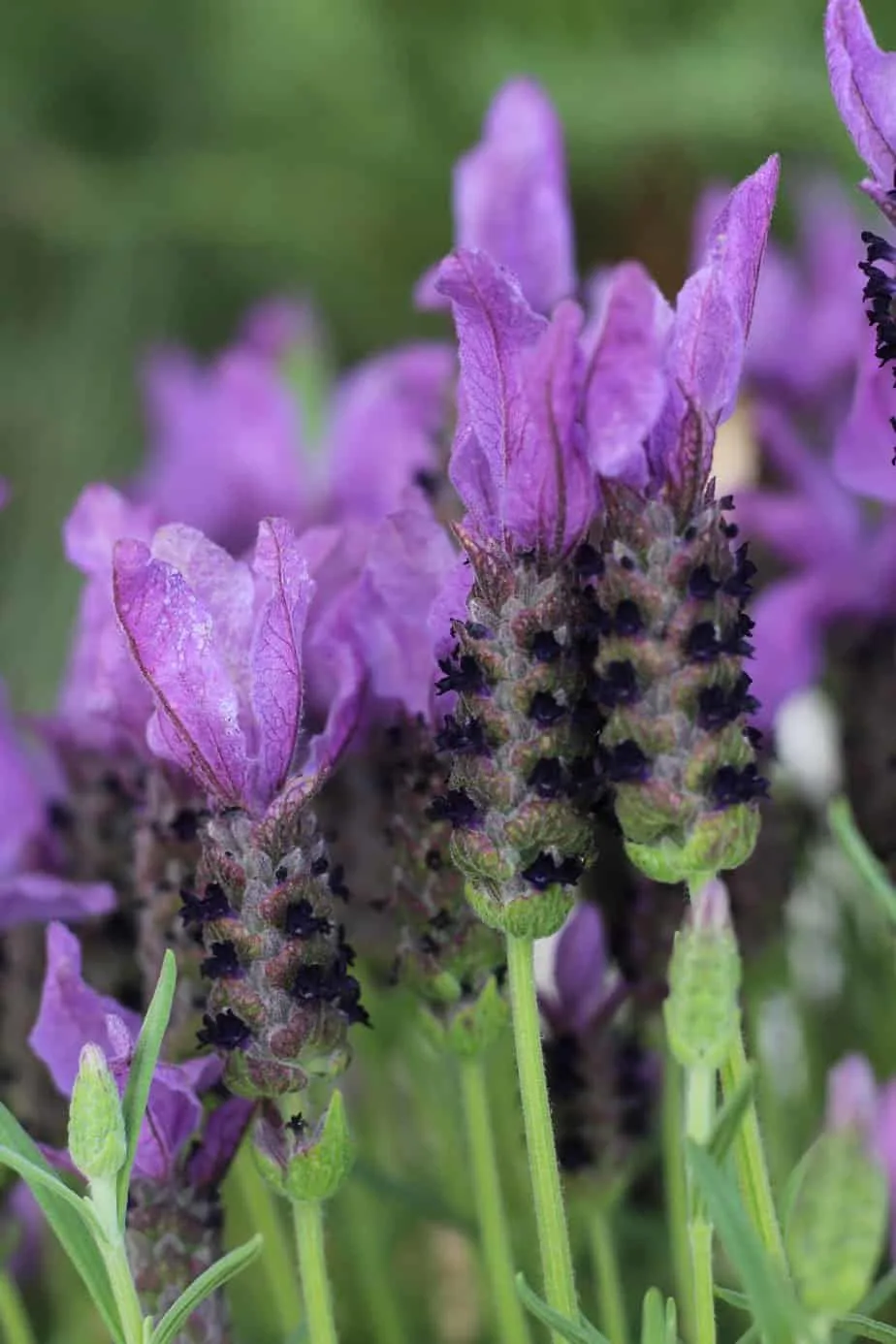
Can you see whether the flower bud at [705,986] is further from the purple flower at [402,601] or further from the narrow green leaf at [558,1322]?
the purple flower at [402,601]

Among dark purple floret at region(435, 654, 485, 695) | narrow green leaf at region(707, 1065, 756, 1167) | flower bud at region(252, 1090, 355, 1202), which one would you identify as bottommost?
narrow green leaf at region(707, 1065, 756, 1167)

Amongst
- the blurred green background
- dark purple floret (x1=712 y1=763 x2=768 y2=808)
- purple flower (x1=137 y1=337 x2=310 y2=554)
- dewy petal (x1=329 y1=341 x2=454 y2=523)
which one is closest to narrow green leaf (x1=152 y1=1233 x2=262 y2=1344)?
dark purple floret (x1=712 y1=763 x2=768 y2=808)

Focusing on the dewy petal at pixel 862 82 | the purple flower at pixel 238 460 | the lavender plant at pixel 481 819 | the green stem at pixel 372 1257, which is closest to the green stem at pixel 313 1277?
the lavender plant at pixel 481 819

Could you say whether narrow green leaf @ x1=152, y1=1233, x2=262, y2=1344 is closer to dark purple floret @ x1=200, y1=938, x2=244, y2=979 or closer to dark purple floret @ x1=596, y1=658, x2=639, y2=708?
dark purple floret @ x1=200, y1=938, x2=244, y2=979

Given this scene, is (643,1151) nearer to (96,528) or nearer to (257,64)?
(96,528)

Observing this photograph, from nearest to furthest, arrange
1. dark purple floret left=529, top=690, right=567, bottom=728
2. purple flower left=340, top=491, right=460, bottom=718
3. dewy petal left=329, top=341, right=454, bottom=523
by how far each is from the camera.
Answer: dark purple floret left=529, top=690, right=567, bottom=728, purple flower left=340, top=491, right=460, bottom=718, dewy petal left=329, top=341, right=454, bottom=523

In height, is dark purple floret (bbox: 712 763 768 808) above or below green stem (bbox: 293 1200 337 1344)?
above

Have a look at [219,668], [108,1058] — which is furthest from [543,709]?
[108,1058]
